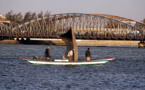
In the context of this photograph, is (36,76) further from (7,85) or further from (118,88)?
(118,88)

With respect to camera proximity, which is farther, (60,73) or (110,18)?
(110,18)

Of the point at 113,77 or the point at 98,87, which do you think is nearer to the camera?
the point at 98,87

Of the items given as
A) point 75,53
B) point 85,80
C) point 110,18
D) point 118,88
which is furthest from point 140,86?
point 110,18

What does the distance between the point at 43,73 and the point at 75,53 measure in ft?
35.3

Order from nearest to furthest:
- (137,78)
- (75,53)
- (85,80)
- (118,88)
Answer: (118,88) < (85,80) < (137,78) < (75,53)

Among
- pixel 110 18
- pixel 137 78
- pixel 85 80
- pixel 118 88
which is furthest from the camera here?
pixel 110 18

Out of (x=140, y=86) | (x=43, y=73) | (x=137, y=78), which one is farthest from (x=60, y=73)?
(x=140, y=86)

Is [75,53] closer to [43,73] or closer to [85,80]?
[43,73]

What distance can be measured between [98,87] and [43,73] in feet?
39.9

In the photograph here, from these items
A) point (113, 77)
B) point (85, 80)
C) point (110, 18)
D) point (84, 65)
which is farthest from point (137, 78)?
point (110, 18)

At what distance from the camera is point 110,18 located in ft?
632

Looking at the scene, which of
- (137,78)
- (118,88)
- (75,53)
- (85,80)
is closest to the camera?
(118,88)

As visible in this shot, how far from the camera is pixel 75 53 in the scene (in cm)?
6072

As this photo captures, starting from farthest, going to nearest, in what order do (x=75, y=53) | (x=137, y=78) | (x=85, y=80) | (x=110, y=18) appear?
1. (x=110, y=18)
2. (x=75, y=53)
3. (x=137, y=78)
4. (x=85, y=80)
